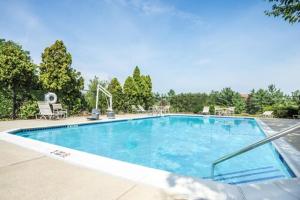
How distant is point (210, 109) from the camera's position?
21.7 meters

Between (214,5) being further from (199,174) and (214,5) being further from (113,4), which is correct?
(199,174)

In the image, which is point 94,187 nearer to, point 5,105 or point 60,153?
point 60,153

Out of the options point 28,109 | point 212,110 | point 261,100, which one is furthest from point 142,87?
point 261,100

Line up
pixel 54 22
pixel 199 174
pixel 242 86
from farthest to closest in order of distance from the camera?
pixel 242 86, pixel 54 22, pixel 199 174

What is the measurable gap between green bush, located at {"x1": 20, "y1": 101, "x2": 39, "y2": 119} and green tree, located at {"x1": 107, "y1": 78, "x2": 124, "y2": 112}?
279 inches

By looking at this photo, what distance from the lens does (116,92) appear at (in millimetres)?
18781

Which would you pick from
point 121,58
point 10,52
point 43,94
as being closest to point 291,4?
point 10,52

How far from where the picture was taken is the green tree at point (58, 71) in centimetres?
1353

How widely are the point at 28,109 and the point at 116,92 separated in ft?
25.0

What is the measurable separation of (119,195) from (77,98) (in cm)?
1369

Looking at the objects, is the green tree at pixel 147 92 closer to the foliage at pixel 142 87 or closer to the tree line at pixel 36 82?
the foliage at pixel 142 87

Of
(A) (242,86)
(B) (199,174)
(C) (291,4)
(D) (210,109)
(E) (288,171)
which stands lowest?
(B) (199,174)

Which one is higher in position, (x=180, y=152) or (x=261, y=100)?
(x=261, y=100)

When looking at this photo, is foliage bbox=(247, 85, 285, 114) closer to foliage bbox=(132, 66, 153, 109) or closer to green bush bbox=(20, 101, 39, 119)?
foliage bbox=(132, 66, 153, 109)
